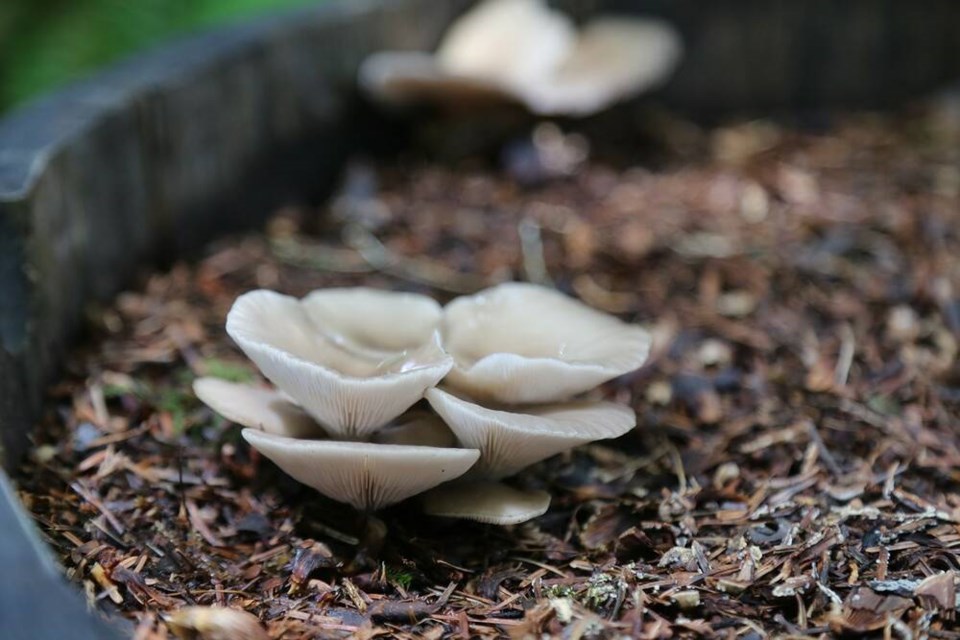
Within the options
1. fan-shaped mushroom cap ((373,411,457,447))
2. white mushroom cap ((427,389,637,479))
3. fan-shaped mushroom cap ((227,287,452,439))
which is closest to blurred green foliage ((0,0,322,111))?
fan-shaped mushroom cap ((227,287,452,439))

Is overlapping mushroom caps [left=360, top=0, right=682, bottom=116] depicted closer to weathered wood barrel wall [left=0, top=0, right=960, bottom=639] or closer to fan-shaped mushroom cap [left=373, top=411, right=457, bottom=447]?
weathered wood barrel wall [left=0, top=0, right=960, bottom=639]

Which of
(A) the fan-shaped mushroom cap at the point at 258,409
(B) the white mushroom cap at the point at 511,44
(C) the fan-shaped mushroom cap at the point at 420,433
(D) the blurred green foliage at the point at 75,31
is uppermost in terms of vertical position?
(D) the blurred green foliage at the point at 75,31

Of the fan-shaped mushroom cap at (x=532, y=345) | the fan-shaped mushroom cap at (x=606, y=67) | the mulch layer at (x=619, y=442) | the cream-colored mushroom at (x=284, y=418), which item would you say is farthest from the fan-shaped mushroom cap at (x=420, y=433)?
the fan-shaped mushroom cap at (x=606, y=67)

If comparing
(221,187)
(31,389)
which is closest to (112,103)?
(221,187)

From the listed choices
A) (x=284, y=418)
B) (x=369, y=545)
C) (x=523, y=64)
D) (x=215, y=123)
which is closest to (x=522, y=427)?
(x=369, y=545)

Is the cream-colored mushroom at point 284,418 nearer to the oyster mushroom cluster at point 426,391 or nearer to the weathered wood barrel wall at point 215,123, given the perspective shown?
the oyster mushroom cluster at point 426,391

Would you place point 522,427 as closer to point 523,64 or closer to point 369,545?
point 369,545

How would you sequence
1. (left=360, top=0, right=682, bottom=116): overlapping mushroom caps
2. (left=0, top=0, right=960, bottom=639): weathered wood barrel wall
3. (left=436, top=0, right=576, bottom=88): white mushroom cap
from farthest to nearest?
(left=436, top=0, right=576, bottom=88): white mushroom cap < (left=360, top=0, right=682, bottom=116): overlapping mushroom caps < (left=0, top=0, right=960, bottom=639): weathered wood barrel wall
